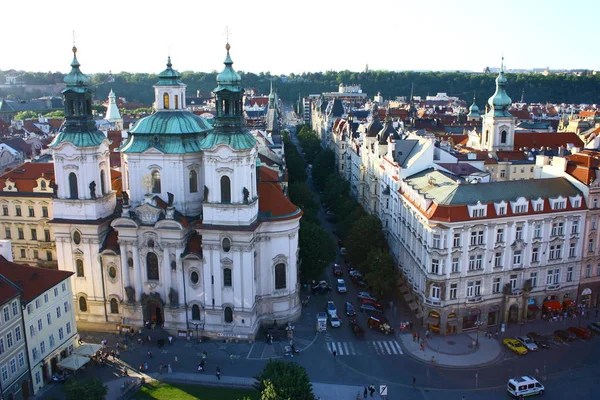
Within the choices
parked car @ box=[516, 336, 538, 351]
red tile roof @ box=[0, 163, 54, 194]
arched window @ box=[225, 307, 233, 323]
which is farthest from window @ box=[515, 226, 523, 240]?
red tile roof @ box=[0, 163, 54, 194]

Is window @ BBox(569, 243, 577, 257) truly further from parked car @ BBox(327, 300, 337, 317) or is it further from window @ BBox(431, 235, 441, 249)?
parked car @ BBox(327, 300, 337, 317)

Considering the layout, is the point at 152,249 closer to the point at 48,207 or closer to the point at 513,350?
the point at 48,207

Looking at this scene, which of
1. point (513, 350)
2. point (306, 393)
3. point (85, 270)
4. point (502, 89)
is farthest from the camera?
point (502, 89)

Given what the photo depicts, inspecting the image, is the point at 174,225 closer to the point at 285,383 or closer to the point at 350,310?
the point at 350,310

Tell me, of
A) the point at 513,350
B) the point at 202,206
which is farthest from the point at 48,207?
the point at 513,350

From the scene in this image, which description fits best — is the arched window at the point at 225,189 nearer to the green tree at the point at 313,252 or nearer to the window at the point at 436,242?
the green tree at the point at 313,252

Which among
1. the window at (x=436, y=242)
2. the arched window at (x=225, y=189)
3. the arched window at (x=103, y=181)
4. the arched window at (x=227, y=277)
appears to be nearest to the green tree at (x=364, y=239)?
the window at (x=436, y=242)

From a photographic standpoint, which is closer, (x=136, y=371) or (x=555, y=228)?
(x=136, y=371)
